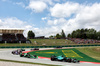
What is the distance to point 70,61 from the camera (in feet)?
59.3

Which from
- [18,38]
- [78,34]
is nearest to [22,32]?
[18,38]

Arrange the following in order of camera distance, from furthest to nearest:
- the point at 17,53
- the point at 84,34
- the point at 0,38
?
the point at 84,34 → the point at 0,38 → the point at 17,53

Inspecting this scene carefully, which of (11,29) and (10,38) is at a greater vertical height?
(11,29)

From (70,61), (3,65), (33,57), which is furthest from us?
(33,57)

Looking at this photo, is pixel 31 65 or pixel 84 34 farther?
pixel 84 34

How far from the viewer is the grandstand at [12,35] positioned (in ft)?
208

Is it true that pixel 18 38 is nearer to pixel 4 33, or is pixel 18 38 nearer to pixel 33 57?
pixel 4 33

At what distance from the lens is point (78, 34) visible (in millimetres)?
117438

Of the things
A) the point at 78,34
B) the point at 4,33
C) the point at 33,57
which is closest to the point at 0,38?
the point at 4,33

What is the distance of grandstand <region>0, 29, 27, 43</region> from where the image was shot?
63438 millimetres

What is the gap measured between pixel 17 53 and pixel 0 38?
42.1m

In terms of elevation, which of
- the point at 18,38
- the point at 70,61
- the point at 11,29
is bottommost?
the point at 70,61

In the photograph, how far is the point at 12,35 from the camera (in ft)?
222

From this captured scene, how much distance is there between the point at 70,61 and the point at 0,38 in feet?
183
